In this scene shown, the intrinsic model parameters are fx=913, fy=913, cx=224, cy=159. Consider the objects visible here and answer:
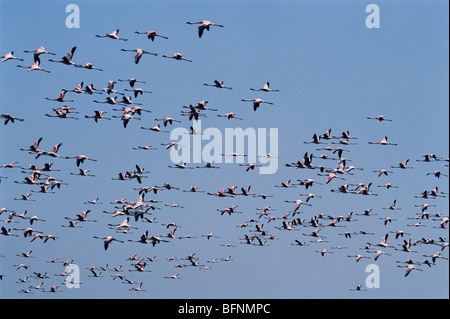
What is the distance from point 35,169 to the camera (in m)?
62.9

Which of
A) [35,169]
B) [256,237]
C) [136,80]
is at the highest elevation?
[136,80]

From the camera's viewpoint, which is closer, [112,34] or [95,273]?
[112,34]

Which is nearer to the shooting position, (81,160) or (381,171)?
(81,160)

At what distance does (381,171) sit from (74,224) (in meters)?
23.7
